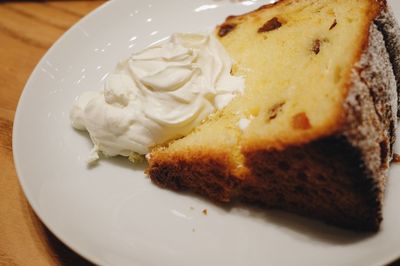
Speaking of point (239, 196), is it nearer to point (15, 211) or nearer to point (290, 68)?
point (290, 68)

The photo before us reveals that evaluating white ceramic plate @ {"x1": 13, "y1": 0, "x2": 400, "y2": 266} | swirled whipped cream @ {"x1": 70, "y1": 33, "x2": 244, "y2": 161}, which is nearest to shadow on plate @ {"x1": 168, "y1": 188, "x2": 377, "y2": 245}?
white ceramic plate @ {"x1": 13, "y1": 0, "x2": 400, "y2": 266}

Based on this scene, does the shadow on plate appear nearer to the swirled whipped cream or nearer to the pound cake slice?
the pound cake slice

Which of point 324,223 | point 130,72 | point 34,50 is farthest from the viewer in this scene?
point 34,50

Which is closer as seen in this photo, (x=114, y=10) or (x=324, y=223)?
(x=324, y=223)

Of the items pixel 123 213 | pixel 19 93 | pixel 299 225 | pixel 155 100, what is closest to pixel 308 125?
pixel 299 225

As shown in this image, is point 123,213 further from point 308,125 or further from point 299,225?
point 308,125

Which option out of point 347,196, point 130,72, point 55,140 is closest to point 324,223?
point 347,196

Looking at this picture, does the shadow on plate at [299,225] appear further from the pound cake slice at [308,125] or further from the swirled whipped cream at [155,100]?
the swirled whipped cream at [155,100]

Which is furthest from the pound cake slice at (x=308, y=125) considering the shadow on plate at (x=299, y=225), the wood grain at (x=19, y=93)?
the wood grain at (x=19, y=93)
